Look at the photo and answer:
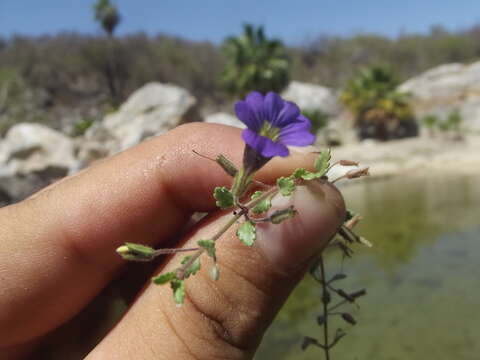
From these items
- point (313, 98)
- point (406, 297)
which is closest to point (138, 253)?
point (406, 297)

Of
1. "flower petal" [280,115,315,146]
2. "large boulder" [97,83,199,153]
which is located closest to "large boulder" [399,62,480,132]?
"large boulder" [97,83,199,153]

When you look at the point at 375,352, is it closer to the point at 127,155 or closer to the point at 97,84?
the point at 127,155

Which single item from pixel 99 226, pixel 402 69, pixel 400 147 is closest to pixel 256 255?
pixel 99 226

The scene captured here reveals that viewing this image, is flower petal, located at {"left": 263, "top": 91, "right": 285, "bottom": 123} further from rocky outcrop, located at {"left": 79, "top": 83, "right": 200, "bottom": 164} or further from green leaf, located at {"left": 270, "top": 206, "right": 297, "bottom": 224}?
rocky outcrop, located at {"left": 79, "top": 83, "right": 200, "bottom": 164}

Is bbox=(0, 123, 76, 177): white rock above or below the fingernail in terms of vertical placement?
below

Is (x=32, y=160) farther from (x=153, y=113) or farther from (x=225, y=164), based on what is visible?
(x=225, y=164)
